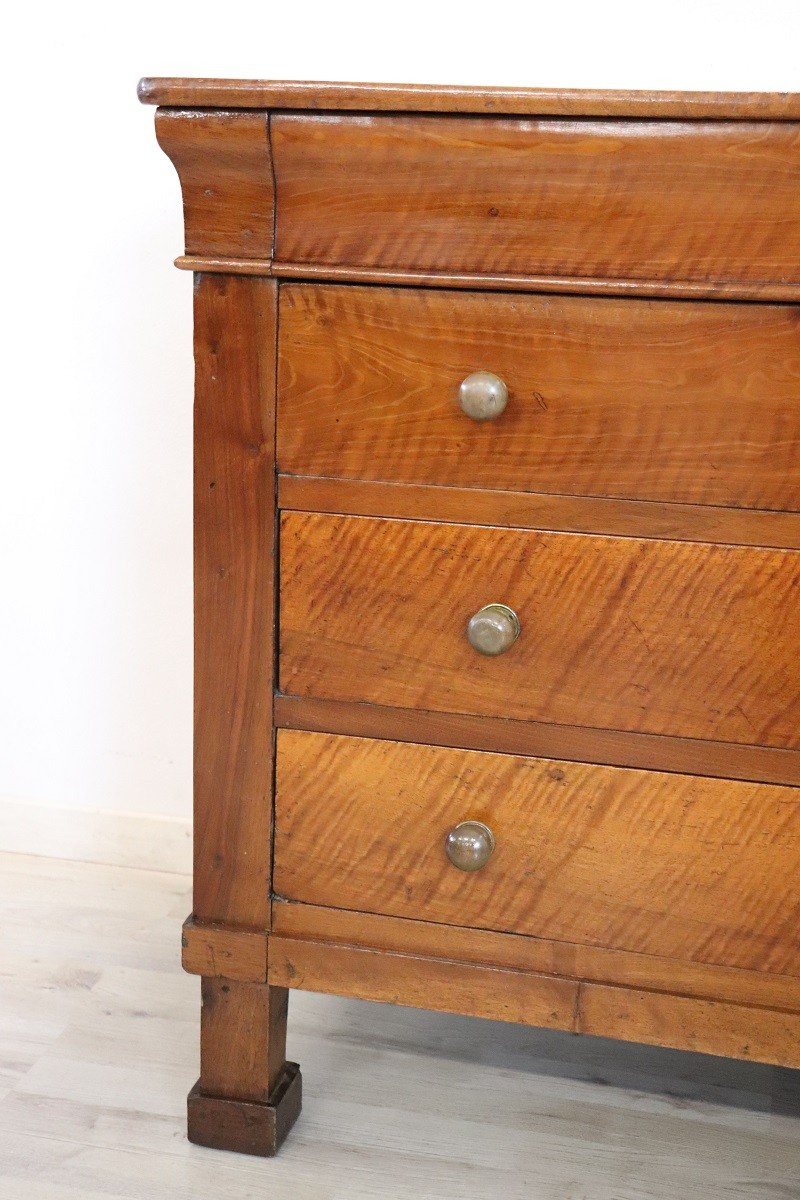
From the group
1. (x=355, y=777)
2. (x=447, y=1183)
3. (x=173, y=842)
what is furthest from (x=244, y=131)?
(x=173, y=842)

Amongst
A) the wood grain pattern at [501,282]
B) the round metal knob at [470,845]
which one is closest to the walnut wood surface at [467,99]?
the wood grain pattern at [501,282]

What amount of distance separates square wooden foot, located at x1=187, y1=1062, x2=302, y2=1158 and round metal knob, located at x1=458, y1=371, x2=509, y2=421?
0.76 metres

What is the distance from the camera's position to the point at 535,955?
1213mm

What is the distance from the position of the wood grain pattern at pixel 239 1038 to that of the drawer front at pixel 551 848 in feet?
0.45

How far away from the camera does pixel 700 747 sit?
1.15m

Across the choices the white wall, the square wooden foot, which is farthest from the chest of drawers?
the white wall

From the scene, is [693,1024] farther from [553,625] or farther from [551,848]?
[553,625]

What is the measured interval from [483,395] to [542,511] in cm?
12

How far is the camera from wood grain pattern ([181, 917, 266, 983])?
4.17 feet

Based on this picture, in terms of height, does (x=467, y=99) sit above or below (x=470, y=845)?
above

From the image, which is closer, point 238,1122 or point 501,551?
point 501,551

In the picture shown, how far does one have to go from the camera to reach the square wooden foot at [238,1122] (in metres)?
1.33

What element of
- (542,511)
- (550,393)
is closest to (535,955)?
(542,511)

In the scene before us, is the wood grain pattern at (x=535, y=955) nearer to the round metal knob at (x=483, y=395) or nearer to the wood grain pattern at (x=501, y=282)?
the round metal knob at (x=483, y=395)
